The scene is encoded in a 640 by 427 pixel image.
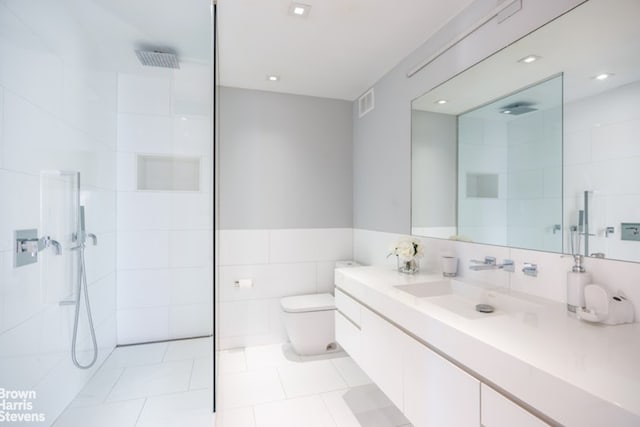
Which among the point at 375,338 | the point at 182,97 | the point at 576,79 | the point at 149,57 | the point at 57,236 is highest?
the point at 149,57

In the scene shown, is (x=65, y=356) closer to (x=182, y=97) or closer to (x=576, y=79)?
(x=182, y=97)

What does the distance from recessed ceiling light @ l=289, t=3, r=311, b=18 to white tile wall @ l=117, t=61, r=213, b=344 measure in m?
0.99

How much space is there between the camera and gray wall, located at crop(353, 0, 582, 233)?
4.72 feet

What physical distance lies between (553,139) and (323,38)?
1.45 meters

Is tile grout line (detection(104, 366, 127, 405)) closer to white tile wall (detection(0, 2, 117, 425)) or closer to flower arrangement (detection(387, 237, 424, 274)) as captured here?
white tile wall (detection(0, 2, 117, 425))

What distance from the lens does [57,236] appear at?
1.65m

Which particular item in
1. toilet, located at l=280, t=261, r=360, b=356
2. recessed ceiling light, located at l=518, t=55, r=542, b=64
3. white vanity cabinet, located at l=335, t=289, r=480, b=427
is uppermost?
recessed ceiling light, located at l=518, t=55, r=542, b=64

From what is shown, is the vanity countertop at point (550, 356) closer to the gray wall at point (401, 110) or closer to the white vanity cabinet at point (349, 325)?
the white vanity cabinet at point (349, 325)

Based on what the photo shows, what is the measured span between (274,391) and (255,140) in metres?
2.04

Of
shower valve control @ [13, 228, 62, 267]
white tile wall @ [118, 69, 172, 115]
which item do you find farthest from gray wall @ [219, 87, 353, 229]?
shower valve control @ [13, 228, 62, 267]

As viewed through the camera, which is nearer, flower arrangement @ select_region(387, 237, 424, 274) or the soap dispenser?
the soap dispenser

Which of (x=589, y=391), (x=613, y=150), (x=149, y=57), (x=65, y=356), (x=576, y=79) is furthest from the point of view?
(x=149, y=57)

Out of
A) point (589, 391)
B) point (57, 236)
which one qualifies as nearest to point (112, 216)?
point (57, 236)

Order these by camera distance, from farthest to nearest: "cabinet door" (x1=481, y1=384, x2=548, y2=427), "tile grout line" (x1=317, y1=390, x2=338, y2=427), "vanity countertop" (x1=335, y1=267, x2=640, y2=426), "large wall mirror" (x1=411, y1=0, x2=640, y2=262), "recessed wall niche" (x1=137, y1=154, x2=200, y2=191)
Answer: "recessed wall niche" (x1=137, y1=154, x2=200, y2=191) < "tile grout line" (x1=317, y1=390, x2=338, y2=427) < "large wall mirror" (x1=411, y1=0, x2=640, y2=262) < "cabinet door" (x1=481, y1=384, x2=548, y2=427) < "vanity countertop" (x1=335, y1=267, x2=640, y2=426)
